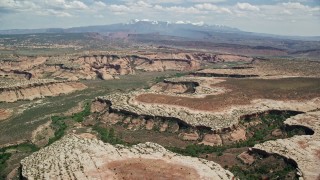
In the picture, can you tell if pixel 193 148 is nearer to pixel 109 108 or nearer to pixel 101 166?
pixel 101 166

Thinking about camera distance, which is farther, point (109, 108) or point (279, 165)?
point (109, 108)

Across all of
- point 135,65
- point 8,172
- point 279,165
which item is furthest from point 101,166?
point 135,65

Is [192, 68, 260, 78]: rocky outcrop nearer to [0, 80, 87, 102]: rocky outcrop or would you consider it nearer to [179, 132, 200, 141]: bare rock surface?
[0, 80, 87, 102]: rocky outcrop

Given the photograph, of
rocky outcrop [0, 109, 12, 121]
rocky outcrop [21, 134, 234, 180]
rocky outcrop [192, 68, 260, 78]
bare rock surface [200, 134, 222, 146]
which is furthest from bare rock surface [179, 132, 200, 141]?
rocky outcrop [192, 68, 260, 78]

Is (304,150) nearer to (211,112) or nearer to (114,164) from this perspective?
(211,112)

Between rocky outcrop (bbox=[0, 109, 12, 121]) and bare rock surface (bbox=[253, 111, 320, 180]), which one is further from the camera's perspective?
rocky outcrop (bbox=[0, 109, 12, 121])

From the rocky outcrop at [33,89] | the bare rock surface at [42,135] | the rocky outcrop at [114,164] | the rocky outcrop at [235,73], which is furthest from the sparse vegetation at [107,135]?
the rocky outcrop at [235,73]
